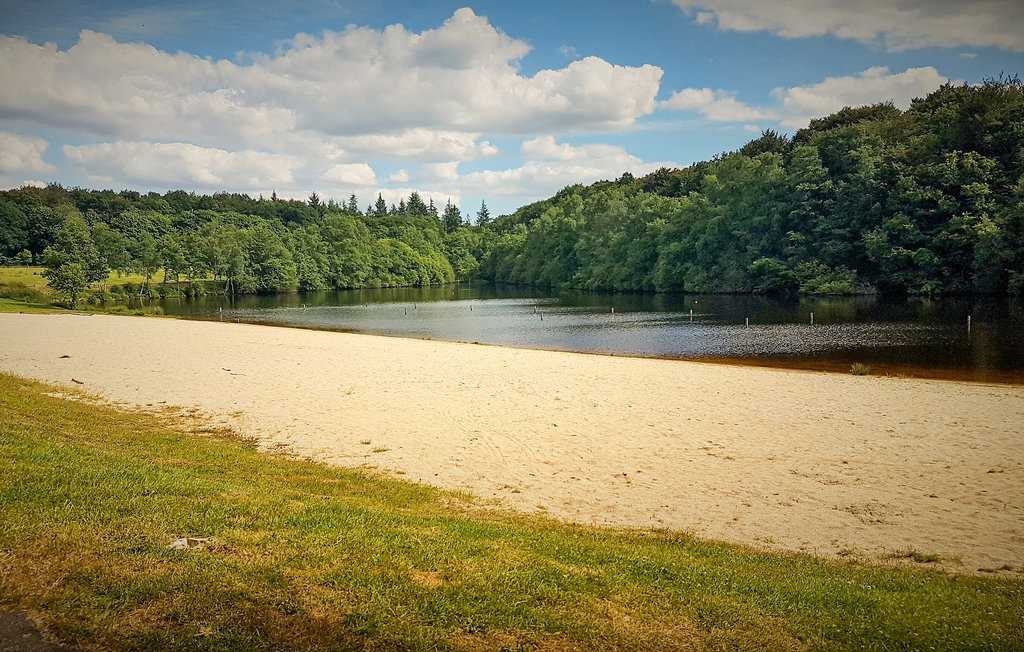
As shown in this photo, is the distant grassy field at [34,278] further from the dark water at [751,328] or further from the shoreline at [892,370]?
the shoreline at [892,370]

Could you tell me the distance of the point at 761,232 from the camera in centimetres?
8425

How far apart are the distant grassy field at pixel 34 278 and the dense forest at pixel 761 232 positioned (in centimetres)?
325

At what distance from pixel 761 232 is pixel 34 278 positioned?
10371 centimetres

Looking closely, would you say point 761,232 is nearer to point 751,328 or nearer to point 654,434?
point 751,328

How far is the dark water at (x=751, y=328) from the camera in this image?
104 ft

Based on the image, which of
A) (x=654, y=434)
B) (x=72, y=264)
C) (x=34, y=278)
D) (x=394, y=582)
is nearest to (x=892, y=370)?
(x=654, y=434)

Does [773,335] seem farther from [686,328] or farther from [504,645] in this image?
[504,645]

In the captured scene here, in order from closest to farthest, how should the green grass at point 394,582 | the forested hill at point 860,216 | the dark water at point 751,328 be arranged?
the green grass at point 394,582 → the dark water at point 751,328 → the forested hill at point 860,216

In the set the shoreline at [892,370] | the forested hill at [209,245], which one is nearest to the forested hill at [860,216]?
the shoreline at [892,370]

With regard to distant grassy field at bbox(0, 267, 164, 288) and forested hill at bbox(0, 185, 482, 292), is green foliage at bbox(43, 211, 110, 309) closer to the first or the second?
forested hill at bbox(0, 185, 482, 292)

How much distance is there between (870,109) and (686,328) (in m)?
82.9

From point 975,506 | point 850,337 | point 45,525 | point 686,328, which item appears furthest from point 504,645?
point 686,328

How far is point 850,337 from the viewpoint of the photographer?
131 ft

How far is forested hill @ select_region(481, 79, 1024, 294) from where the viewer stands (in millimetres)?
61875
